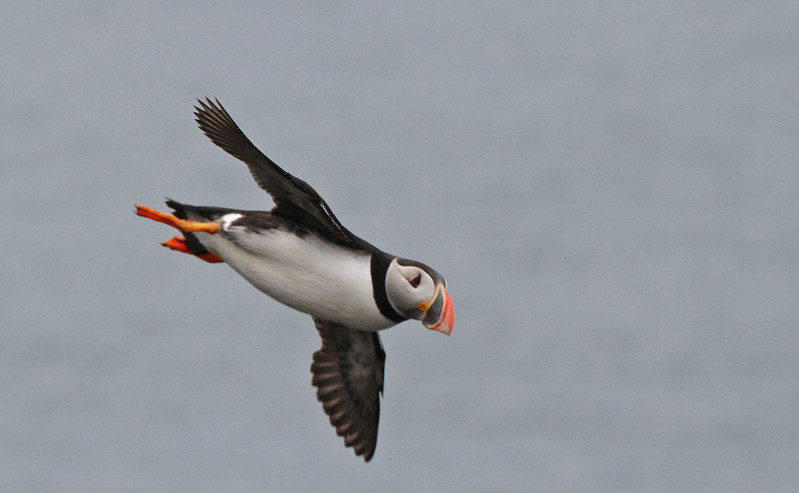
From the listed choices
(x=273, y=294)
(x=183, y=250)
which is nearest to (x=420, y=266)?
(x=273, y=294)

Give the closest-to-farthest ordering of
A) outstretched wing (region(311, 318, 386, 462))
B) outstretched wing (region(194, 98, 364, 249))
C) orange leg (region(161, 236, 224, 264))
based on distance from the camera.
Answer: outstretched wing (region(194, 98, 364, 249)), orange leg (region(161, 236, 224, 264)), outstretched wing (region(311, 318, 386, 462))

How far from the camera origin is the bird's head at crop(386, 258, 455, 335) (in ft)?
34.2

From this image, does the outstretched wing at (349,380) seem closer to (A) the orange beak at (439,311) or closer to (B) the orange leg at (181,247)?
(B) the orange leg at (181,247)

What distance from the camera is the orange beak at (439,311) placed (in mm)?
10445

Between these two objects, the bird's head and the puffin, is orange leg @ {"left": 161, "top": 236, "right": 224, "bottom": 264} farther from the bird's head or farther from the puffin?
the bird's head

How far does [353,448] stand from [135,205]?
3.26m

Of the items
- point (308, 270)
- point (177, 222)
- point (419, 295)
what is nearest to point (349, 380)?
point (308, 270)

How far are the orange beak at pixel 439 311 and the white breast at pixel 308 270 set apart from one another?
1.29 ft

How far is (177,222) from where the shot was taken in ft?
35.5

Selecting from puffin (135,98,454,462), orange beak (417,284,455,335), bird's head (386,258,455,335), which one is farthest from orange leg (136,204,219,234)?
orange beak (417,284,455,335)

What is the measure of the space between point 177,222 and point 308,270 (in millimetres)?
1180

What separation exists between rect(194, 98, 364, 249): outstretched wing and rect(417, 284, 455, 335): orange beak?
736 millimetres

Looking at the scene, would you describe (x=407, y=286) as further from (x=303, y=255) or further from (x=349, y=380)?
(x=349, y=380)

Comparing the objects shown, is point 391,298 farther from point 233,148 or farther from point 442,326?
point 233,148
